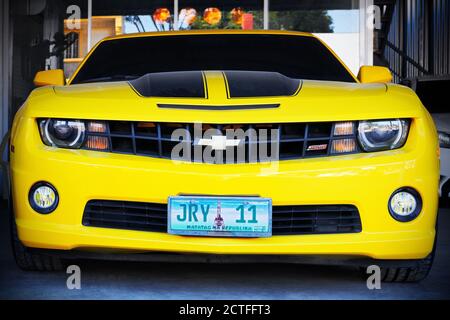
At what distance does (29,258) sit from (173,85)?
3.47ft

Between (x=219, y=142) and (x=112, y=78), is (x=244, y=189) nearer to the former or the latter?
(x=219, y=142)

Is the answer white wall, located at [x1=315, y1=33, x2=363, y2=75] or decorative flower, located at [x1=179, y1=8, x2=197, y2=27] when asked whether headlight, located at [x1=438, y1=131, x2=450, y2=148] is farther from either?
decorative flower, located at [x1=179, y1=8, x2=197, y2=27]

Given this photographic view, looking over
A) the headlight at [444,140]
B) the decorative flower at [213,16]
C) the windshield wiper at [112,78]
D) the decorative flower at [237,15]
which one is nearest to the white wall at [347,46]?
the decorative flower at [237,15]

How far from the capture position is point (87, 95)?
3672 mm

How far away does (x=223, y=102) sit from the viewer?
351 cm

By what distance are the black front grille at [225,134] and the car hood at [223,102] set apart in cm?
5

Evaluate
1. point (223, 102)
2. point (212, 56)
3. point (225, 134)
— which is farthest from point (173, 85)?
point (212, 56)

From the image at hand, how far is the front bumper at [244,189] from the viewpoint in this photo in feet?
11.0

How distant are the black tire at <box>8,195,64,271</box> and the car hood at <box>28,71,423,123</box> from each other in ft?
1.94

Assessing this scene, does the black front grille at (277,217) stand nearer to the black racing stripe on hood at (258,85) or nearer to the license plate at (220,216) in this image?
the license plate at (220,216)

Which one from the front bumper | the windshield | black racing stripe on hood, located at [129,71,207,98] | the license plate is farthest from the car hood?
the windshield

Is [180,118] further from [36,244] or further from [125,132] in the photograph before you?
[36,244]

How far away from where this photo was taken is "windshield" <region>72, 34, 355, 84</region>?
4.76 metres
